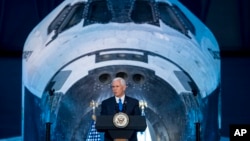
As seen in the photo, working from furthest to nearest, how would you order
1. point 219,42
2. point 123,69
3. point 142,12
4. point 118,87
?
1. point 219,42
2. point 142,12
3. point 123,69
4. point 118,87

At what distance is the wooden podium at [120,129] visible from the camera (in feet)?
11.8

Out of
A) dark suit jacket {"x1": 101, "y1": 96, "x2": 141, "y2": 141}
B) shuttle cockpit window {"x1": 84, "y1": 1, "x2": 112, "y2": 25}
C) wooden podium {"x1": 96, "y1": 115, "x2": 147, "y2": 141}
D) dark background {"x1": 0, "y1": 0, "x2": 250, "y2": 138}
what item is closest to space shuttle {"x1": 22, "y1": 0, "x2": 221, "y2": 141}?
shuttle cockpit window {"x1": 84, "y1": 1, "x2": 112, "y2": 25}

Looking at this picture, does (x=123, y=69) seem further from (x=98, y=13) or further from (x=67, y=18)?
(x=67, y=18)

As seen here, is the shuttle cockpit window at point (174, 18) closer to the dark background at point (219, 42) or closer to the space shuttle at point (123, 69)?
the space shuttle at point (123, 69)

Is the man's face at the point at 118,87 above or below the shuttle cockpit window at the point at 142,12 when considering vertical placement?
below

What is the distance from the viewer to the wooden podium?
142 inches

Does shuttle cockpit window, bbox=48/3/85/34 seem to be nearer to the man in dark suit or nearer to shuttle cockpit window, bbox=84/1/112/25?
shuttle cockpit window, bbox=84/1/112/25

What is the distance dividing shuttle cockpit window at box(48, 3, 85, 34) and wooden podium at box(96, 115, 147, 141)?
137 centimetres

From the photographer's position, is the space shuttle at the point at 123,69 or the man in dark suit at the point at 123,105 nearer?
the man in dark suit at the point at 123,105

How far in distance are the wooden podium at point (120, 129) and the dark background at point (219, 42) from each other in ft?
6.89

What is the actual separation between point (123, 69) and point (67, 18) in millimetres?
719

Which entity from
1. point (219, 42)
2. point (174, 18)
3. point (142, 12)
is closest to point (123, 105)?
point (142, 12)

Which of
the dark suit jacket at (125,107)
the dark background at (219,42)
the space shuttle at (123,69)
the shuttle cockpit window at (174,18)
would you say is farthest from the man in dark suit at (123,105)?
the dark background at (219,42)

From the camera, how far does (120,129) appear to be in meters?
3.62
